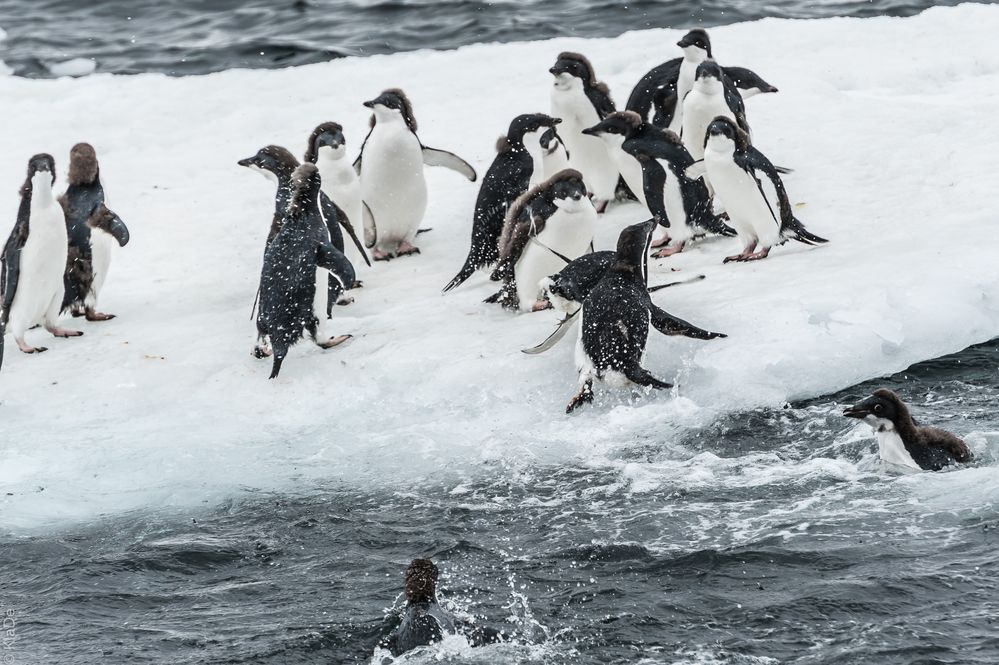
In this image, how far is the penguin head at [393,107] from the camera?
7.96 meters

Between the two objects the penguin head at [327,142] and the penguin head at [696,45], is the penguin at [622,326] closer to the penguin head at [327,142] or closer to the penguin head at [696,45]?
the penguin head at [327,142]

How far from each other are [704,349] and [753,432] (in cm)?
67

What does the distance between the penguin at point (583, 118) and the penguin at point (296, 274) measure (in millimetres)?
2172

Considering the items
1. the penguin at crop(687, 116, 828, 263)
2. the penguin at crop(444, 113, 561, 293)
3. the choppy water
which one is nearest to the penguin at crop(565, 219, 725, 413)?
the choppy water

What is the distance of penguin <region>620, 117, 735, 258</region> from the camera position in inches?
286

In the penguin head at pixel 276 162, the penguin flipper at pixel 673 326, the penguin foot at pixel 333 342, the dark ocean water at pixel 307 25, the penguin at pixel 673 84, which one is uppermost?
the dark ocean water at pixel 307 25

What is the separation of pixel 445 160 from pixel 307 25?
772 centimetres

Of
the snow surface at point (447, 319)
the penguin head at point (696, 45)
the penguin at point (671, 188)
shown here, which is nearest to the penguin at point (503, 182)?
the snow surface at point (447, 319)

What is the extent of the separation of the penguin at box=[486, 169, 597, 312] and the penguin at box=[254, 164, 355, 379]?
86 centimetres

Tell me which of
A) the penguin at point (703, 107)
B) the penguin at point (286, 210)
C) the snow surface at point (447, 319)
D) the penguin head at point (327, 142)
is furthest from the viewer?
the penguin at point (703, 107)

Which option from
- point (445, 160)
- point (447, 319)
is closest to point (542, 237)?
point (447, 319)

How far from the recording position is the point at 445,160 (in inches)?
327

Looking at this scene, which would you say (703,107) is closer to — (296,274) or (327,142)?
(327,142)

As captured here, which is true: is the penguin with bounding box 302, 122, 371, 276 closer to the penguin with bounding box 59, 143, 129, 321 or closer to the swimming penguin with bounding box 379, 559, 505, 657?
the penguin with bounding box 59, 143, 129, 321
